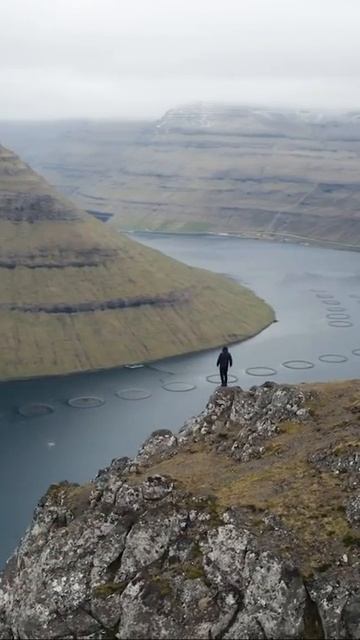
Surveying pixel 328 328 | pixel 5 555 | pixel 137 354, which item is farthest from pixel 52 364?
pixel 5 555

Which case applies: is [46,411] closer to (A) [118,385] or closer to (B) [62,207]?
(A) [118,385]

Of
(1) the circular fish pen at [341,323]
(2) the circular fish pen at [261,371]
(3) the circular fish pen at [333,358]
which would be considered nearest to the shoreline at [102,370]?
(1) the circular fish pen at [341,323]

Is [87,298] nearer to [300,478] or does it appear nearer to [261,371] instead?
[261,371]

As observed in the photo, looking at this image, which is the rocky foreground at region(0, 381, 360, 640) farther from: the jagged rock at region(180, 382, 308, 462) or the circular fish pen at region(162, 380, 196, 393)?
the circular fish pen at region(162, 380, 196, 393)

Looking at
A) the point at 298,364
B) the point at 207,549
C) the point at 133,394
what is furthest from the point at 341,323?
the point at 207,549

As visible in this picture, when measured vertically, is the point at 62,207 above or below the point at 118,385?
above

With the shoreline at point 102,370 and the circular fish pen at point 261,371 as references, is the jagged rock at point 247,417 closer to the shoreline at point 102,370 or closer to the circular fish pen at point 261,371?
the circular fish pen at point 261,371

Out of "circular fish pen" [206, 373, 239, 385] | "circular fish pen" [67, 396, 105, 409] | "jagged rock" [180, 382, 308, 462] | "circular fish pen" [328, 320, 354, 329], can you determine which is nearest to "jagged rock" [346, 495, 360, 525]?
"jagged rock" [180, 382, 308, 462]
